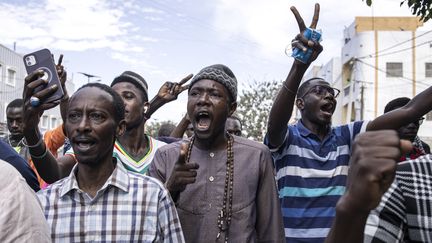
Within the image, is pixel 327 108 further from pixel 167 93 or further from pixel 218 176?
pixel 167 93

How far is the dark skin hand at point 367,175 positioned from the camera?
1086 mm

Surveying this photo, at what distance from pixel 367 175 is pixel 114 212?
4.70 feet

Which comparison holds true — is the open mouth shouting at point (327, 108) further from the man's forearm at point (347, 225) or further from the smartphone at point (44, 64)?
the man's forearm at point (347, 225)

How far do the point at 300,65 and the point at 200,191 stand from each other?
38.0 inches

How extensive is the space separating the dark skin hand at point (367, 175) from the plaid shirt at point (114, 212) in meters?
1.20

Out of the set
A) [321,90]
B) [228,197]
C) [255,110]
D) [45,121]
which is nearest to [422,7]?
[321,90]

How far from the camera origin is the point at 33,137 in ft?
9.03

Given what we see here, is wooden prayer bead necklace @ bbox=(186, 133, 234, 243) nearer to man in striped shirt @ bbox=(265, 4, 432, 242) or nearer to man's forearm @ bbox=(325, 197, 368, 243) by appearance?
man in striped shirt @ bbox=(265, 4, 432, 242)

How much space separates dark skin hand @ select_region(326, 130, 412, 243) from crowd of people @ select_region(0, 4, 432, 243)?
0.7 inches

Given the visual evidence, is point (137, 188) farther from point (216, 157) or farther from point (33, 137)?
point (33, 137)

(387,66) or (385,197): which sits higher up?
(387,66)

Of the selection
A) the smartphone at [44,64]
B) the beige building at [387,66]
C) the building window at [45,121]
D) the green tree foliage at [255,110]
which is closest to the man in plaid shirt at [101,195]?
the smartphone at [44,64]

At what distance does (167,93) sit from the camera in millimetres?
4734

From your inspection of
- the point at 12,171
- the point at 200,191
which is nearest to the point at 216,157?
the point at 200,191
